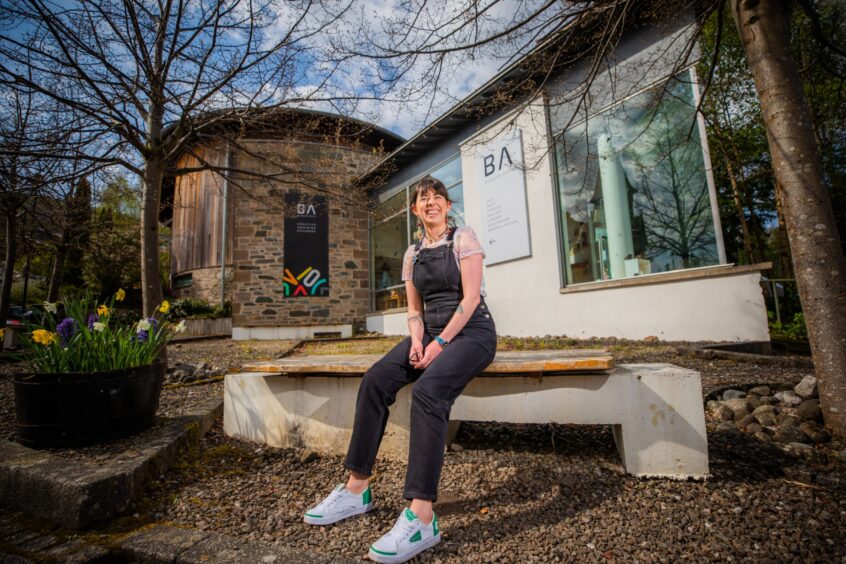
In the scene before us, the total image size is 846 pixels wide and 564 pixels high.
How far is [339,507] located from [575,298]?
19.2 ft

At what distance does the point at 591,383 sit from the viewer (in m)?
1.83

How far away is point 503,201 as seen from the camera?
786 centimetres

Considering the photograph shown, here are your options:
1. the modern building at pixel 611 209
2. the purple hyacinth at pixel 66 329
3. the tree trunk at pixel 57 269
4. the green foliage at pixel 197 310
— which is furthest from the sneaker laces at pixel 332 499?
the green foliage at pixel 197 310

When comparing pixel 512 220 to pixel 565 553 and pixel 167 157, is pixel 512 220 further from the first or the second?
pixel 565 553

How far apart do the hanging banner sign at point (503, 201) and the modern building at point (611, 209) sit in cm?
3

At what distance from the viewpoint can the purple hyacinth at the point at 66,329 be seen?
2.27 m

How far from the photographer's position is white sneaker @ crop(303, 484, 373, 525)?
160 cm

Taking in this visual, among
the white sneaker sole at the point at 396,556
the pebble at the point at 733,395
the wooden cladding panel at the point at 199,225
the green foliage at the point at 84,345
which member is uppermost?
the wooden cladding panel at the point at 199,225

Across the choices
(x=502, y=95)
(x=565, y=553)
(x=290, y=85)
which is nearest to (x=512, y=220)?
(x=502, y=95)

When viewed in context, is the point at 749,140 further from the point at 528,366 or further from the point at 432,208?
the point at 528,366

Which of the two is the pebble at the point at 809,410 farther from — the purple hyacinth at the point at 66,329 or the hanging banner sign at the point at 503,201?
the hanging banner sign at the point at 503,201

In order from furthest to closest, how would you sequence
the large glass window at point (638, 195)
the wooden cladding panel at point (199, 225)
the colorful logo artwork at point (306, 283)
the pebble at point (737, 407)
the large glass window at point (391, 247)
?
the wooden cladding panel at point (199, 225) → the colorful logo artwork at point (306, 283) → the large glass window at point (391, 247) → the large glass window at point (638, 195) → the pebble at point (737, 407)

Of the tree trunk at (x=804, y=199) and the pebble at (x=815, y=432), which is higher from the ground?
the tree trunk at (x=804, y=199)

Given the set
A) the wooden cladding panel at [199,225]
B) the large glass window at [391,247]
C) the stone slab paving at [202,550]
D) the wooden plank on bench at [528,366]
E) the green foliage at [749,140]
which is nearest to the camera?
the stone slab paving at [202,550]
